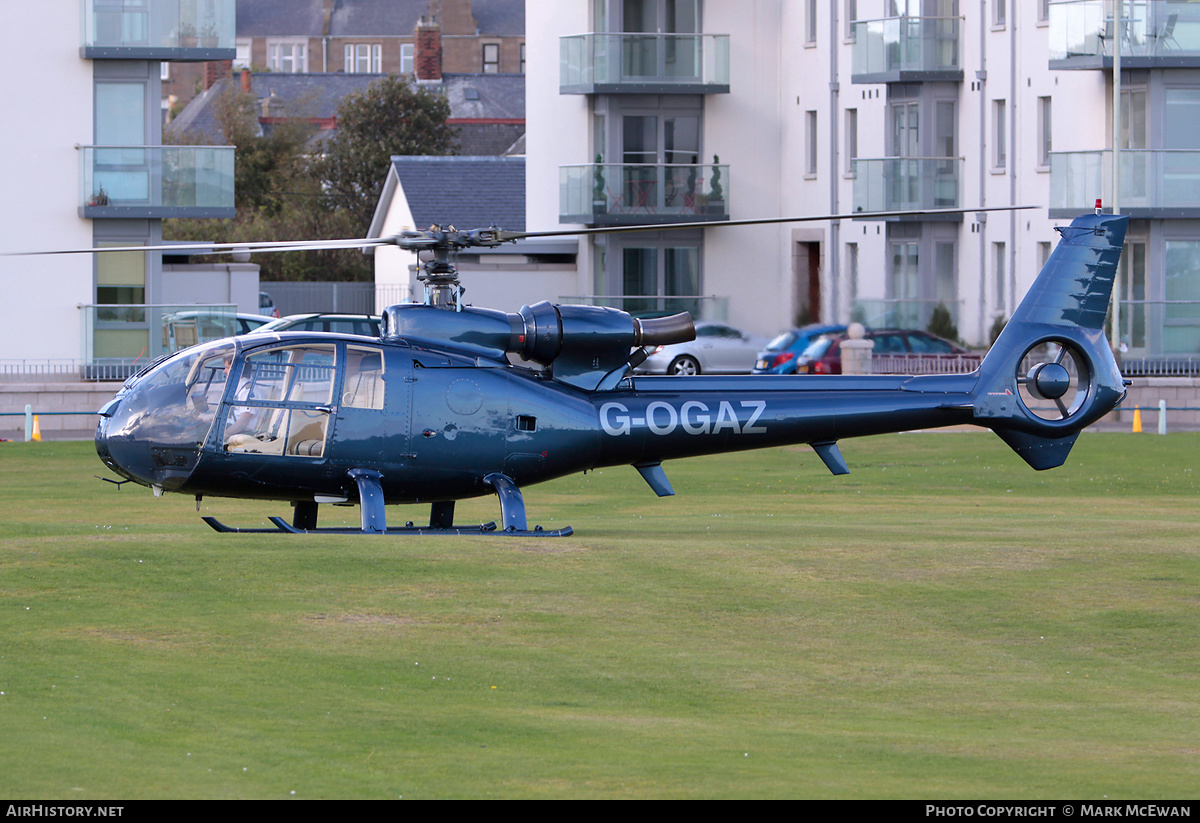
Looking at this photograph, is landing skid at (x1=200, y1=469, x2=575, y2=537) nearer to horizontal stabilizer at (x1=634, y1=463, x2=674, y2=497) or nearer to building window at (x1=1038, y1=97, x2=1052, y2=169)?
horizontal stabilizer at (x1=634, y1=463, x2=674, y2=497)

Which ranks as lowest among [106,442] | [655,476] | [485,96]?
[655,476]

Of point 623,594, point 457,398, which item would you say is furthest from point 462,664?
point 457,398

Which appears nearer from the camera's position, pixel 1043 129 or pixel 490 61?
pixel 1043 129

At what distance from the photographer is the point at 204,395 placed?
1784 cm

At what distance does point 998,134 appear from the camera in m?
51.3

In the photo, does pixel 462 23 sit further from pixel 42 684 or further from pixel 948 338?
pixel 42 684

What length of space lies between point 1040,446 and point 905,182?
112 ft

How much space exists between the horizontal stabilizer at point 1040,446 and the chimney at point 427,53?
93899mm

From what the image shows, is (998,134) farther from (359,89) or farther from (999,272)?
(359,89)

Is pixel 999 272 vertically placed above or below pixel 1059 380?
above

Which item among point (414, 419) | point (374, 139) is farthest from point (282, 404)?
point (374, 139)

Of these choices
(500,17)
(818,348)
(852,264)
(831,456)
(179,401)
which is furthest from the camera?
(500,17)

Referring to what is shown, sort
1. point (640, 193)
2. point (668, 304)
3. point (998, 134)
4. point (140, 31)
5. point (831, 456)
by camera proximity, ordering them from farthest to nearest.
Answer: point (640, 193) → point (668, 304) → point (998, 134) → point (140, 31) → point (831, 456)

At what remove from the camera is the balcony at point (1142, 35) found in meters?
45.8
